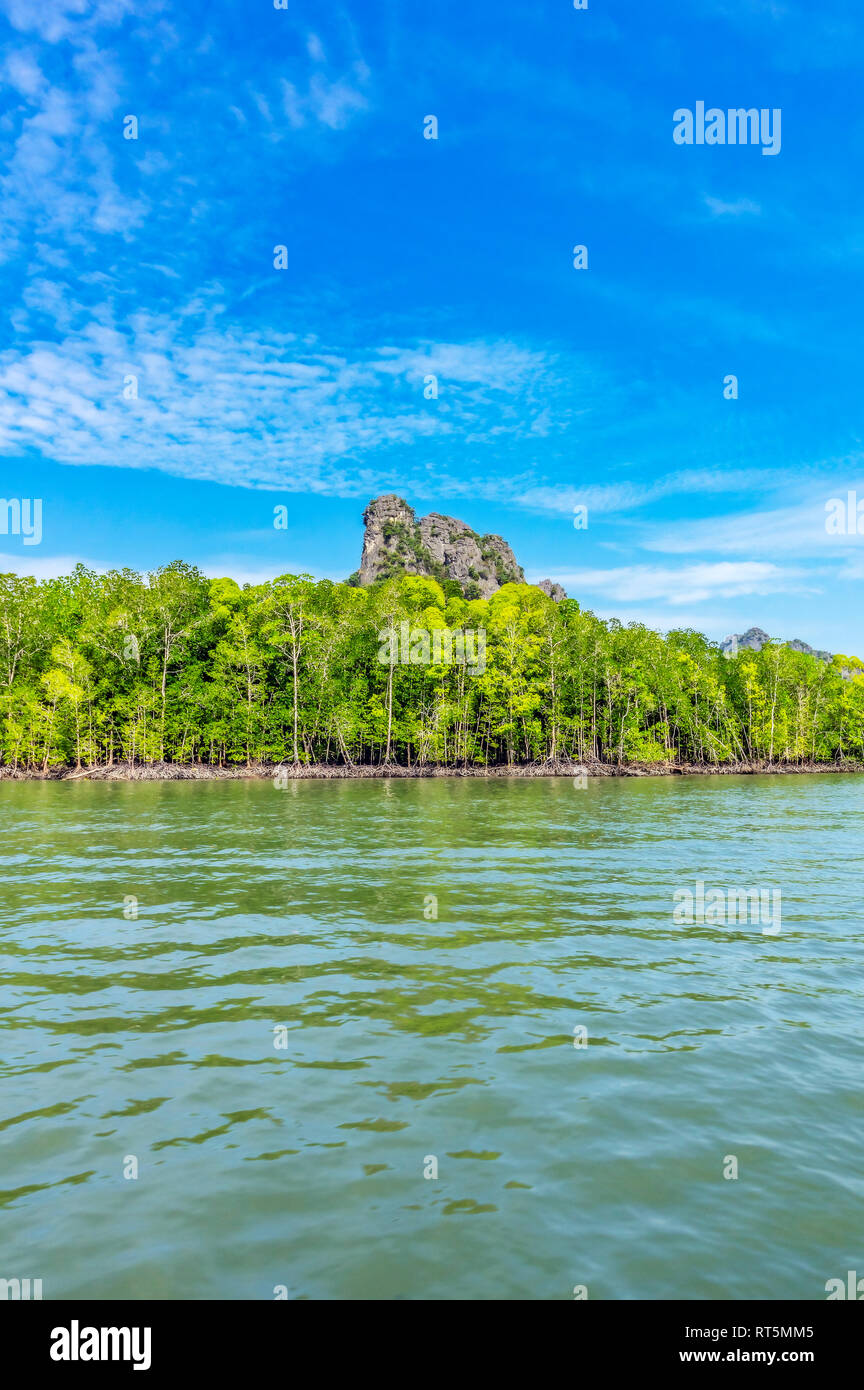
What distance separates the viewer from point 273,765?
6925cm

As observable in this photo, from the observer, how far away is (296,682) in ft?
216

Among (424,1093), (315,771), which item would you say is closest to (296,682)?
(315,771)

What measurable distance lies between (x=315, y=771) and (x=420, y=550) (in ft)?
423

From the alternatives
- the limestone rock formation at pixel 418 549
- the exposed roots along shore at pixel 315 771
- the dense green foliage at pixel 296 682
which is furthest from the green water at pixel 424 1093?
the limestone rock formation at pixel 418 549

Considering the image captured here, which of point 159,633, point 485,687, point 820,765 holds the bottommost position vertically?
point 820,765

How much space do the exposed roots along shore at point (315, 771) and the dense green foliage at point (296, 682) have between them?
137cm

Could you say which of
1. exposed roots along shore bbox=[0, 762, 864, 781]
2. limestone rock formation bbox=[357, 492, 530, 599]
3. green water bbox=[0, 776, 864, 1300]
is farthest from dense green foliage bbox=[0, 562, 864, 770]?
limestone rock formation bbox=[357, 492, 530, 599]

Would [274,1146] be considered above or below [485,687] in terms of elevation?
below
